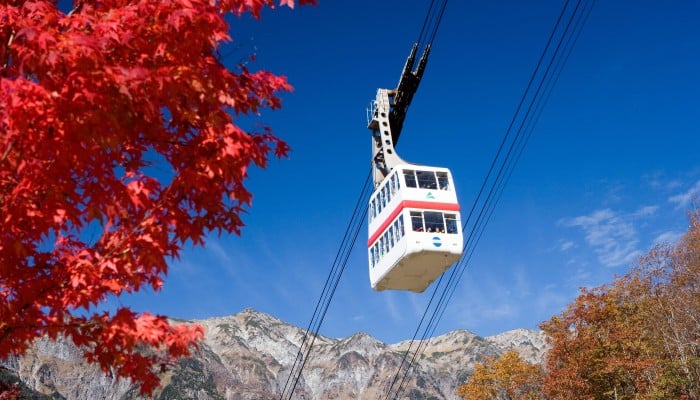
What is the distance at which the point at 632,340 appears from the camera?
44.1m

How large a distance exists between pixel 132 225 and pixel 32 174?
107cm

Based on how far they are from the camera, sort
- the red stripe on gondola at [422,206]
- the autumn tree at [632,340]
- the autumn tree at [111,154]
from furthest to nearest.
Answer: the autumn tree at [632,340] → the red stripe on gondola at [422,206] → the autumn tree at [111,154]

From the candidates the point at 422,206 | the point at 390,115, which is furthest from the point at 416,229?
the point at 390,115

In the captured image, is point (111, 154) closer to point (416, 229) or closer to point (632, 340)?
point (416, 229)

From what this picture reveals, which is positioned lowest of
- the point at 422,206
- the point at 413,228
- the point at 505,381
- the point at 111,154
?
the point at 111,154

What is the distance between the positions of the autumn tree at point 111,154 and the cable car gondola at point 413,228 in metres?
15.9

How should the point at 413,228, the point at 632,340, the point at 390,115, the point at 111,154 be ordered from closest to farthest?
1. the point at 111,154
2. the point at 413,228
3. the point at 390,115
4. the point at 632,340

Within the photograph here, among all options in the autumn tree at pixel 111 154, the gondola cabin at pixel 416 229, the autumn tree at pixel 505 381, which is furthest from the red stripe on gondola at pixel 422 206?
the autumn tree at pixel 505 381

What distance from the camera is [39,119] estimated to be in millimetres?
5746

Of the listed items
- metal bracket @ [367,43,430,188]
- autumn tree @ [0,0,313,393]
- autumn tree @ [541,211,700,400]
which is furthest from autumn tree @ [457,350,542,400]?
autumn tree @ [0,0,313,393]

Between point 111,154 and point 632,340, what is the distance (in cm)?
4509

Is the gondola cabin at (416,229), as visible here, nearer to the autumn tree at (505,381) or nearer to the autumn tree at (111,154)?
the autumn tree at (111,154)

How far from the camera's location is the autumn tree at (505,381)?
51812 millimetres

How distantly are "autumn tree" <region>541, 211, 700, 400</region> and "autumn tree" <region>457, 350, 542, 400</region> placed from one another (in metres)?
4.29
